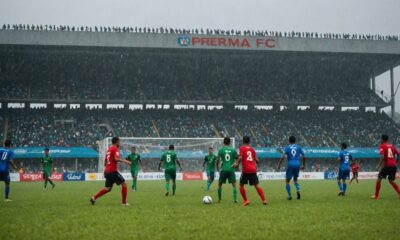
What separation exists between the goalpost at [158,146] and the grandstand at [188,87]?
9003mm

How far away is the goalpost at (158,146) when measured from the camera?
46838 mm

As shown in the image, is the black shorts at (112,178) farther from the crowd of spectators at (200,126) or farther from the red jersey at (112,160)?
the crowd of spectators at (200,126)

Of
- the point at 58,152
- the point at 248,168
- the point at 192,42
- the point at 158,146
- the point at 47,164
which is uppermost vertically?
the point at 192,42

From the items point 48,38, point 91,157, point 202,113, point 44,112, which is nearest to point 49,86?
point 44,112

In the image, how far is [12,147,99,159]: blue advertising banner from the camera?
174ft

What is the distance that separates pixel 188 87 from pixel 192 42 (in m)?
8.91

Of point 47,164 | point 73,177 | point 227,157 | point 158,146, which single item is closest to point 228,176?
point 227,157

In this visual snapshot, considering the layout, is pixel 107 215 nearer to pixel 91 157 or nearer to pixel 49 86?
pixel 91 157

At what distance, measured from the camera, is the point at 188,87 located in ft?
227

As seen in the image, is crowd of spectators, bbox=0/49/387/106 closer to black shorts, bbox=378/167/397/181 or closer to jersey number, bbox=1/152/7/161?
jersey number, bbox=1/152/7/161

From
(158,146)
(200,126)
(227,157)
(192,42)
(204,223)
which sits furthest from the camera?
(200,126)

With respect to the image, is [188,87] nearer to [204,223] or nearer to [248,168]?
[248,168]

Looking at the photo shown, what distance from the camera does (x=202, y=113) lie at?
6806 cm

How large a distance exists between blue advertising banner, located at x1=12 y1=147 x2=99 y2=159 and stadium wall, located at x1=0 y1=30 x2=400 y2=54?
13.1 meters
